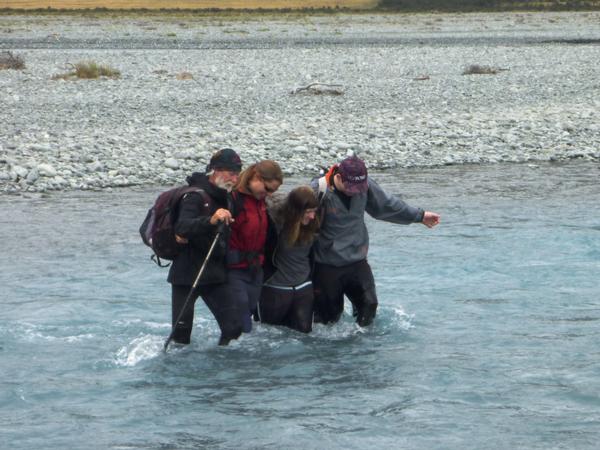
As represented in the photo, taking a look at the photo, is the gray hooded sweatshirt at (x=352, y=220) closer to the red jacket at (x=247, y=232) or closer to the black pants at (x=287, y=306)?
the black pants at (x=287, y=306)

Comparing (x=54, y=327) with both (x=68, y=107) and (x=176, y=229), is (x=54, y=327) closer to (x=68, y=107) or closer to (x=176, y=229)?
(x=176, y=229)

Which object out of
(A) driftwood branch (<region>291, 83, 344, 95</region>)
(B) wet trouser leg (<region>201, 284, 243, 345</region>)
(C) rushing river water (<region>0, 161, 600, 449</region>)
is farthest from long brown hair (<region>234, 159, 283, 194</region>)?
(A) driftwood branch (<region>291, 83, 344, 95</region>)

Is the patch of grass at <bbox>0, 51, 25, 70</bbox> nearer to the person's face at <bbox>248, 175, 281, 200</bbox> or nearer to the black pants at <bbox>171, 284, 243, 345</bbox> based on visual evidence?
the black pants at <bbox>171, 284, 243, 345</bbox>

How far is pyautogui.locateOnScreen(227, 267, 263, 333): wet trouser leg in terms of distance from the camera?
8594 millimetres

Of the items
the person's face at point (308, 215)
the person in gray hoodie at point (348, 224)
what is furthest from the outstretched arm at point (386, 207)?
the person's face at point (308, 215)

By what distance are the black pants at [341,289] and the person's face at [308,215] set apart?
24.9 inches

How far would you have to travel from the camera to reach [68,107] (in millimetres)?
25891

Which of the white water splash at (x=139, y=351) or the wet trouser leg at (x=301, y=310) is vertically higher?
the wet trouser leg at (x=301, y=310)

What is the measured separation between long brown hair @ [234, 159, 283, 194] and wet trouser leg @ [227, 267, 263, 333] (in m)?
0.64

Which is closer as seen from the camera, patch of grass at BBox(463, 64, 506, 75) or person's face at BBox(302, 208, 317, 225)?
person's face at BBox(302, 208, 317, 225)

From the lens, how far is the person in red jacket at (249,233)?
8312 millimetres

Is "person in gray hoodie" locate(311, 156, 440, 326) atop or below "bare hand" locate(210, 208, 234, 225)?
below

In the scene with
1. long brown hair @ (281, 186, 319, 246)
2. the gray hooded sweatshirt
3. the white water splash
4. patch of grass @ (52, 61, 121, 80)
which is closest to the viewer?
long brown hair @ (281, 186, 319, 246)

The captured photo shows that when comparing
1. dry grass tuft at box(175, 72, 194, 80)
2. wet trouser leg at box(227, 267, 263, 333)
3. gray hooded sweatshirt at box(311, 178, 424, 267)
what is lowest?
dry grass tuft at box(175, 72, 194, 80)
